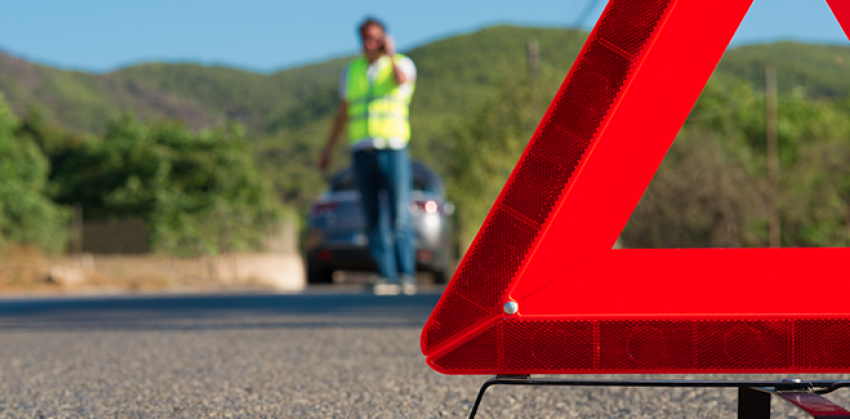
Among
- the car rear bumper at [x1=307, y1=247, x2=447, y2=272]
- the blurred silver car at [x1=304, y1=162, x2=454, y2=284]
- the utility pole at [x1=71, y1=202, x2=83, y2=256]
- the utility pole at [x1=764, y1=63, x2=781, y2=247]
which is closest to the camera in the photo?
the blurred silver car at [x1=304, y1=162, x2=454, y2=284]

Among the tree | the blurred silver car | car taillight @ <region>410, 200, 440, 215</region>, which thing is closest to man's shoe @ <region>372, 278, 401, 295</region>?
the blurred silver car

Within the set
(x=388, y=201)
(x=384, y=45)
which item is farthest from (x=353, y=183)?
(x=384, y=45)

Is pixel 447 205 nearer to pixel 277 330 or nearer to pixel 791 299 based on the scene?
pixel 277 330

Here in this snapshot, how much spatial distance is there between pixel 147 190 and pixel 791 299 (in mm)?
44484

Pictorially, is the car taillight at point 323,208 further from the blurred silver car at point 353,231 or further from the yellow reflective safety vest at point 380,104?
the yellow reflective safety vest at point 380,104

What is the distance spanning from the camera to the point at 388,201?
258 inches

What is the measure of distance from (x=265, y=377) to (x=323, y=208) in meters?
6.09

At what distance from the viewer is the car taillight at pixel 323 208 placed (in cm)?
910

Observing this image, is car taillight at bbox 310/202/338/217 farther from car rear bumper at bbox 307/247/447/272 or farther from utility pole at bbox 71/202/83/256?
utility pole at bbox 71/202/83/256

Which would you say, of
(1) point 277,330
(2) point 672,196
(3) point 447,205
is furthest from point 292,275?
(1) point 277,330

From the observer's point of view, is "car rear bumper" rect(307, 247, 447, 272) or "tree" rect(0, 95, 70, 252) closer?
"car rear bumper" rect(307, 247, 447, 272)

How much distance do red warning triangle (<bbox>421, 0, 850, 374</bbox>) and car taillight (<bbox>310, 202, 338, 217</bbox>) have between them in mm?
7597

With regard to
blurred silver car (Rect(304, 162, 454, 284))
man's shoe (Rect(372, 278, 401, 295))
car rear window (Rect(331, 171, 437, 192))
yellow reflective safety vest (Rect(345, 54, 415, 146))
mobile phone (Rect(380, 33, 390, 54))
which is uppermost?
mobile phone (Rect(380, 33, 390, 54))

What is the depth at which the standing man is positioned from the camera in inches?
247
